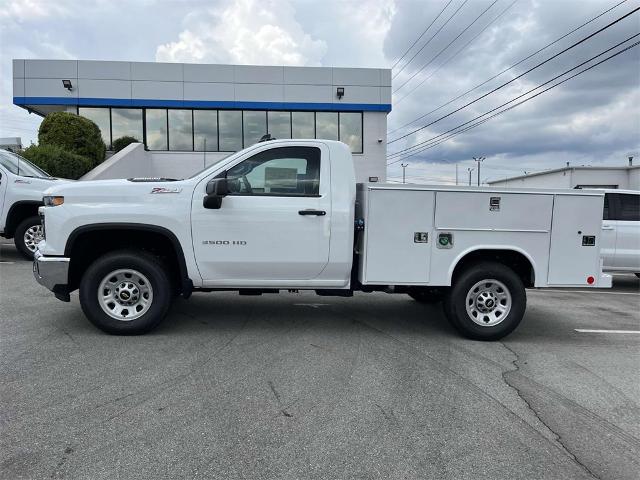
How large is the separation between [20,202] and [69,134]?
33.0 feet

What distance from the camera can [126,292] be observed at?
17.3ft

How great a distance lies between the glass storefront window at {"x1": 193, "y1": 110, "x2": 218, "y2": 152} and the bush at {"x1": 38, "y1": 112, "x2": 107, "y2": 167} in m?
6.08

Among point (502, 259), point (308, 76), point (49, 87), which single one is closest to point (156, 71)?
point (49, 87)

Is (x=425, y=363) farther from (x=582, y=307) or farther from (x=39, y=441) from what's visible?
(x=582, y=307)

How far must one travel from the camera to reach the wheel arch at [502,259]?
5.51 metres

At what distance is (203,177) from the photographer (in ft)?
17.4

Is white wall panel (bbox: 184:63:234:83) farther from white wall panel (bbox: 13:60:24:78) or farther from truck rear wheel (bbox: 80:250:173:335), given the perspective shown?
truck rear wheel (bbox: 80:250:173:335)

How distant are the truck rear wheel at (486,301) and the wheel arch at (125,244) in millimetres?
3029

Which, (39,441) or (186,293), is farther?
(186,293)

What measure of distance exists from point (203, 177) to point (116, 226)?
105cm

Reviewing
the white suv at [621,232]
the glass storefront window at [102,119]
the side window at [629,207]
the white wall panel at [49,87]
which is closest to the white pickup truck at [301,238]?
the white suv at [621,232]

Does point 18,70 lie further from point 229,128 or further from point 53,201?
point 53,201

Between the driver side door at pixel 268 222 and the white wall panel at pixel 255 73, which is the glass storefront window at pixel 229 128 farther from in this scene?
the driver side door at pixel 268 222

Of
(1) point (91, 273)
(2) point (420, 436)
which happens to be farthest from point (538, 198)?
(1) point (91, 273)
